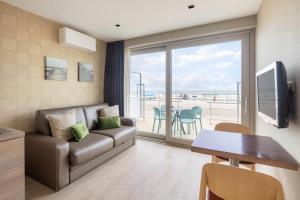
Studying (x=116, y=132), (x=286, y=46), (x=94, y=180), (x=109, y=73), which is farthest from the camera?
(x=109, y=73)

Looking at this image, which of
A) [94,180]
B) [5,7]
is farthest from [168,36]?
[94,180]

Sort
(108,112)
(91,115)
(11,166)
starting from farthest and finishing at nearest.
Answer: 1. (108,112)
2. (91,115)
3. (11,166)

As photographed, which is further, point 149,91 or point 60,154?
point 149,91

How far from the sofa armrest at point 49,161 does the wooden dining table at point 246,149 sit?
5.26 ft

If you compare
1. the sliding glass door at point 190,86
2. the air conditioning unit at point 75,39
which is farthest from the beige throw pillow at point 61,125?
the sliding glass door at point 190,86

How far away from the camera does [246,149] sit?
1.31 metres

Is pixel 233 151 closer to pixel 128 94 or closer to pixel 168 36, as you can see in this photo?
pixel 168 36

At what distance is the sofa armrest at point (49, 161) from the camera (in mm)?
1962

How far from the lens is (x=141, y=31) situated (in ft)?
11.5

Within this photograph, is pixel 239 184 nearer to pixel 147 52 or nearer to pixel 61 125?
pixel 61 125

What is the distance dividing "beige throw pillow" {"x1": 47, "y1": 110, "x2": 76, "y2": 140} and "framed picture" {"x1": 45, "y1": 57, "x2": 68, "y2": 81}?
0.85 m

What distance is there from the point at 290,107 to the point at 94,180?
2.33 m

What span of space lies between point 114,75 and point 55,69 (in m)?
1.42

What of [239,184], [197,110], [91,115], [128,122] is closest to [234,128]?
[239,184]
